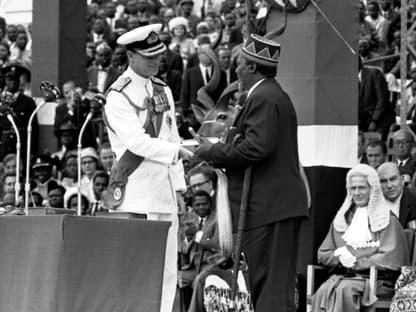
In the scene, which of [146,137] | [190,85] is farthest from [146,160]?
[190,85]

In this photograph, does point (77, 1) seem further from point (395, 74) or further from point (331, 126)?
point (331, 126)

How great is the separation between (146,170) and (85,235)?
1.33 metres

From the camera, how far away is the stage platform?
364 inches

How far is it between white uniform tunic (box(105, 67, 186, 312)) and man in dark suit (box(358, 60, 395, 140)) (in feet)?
25.3

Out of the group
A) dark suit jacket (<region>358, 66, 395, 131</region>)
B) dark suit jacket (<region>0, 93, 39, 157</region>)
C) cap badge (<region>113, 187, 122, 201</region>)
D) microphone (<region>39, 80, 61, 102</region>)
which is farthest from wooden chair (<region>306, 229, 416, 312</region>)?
dark suit jacket (<region>0, 93, 39, 157</region>)

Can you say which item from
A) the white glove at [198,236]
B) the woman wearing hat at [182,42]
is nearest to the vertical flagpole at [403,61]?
the white glove at [198,236]

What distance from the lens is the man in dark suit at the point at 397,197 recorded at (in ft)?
42.3

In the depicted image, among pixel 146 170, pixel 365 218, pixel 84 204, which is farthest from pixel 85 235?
pixel 84 204

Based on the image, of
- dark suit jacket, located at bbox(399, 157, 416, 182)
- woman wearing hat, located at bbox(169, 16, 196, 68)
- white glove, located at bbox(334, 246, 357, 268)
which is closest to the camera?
white glove, located at bbox(334, 246, 357, 268)

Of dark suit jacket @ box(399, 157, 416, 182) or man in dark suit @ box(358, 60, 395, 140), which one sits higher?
man in dark suit @ box(358, 60, 395, 140)

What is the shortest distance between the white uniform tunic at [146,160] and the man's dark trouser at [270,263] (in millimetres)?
680

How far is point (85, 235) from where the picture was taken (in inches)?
367

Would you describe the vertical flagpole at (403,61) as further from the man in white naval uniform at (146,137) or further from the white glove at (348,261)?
the man in white naval uniform at (146,137)

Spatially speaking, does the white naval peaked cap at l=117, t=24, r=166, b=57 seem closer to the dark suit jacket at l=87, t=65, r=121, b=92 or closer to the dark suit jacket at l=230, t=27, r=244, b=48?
the dark suit jacket at l=87, t=65, r=121, b=92
